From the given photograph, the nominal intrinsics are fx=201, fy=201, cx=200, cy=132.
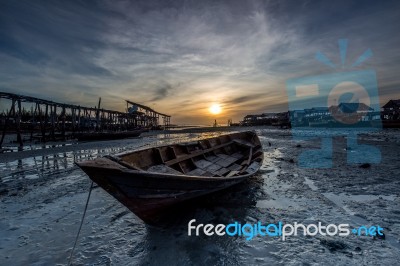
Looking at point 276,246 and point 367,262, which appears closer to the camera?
point 367,262

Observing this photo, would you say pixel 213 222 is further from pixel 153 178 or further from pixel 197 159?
pixel 197 159

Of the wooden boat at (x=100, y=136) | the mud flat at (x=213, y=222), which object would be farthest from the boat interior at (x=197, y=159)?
the wooden boat at (x=100, y=136)

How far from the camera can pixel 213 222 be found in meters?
4.62

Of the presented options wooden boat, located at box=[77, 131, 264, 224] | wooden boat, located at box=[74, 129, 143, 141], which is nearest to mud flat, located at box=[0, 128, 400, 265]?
wooden boat, located at box=[77, 131, 264, 224]

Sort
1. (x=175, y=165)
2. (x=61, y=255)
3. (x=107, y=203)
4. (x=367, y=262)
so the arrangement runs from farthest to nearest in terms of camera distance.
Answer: (x=175, y=165)
(x=107, y=203)
(x=61, y=255)
(x=367, y=262)

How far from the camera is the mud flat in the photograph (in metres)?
3.47

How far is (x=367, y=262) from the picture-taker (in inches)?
125

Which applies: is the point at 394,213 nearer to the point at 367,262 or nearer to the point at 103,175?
the point at 367,262

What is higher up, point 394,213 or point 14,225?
point 14,225

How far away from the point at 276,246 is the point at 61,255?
12.8 feet

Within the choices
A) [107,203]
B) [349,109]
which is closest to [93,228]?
[107,203]

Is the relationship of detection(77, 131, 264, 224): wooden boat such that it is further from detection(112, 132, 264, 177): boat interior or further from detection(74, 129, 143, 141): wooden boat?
detection(74, 129, 143, 141): wooden boat

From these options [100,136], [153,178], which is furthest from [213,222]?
[100,136]

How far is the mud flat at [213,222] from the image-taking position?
347cm
